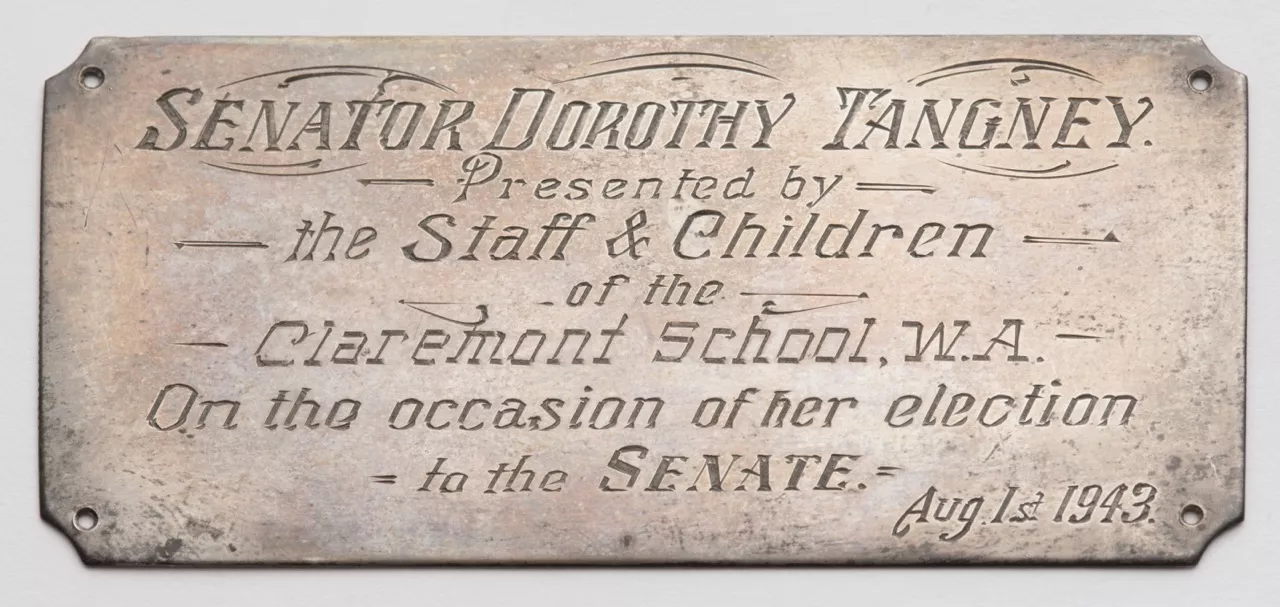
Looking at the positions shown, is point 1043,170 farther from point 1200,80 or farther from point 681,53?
point 681,53

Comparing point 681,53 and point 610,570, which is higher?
point 681,53

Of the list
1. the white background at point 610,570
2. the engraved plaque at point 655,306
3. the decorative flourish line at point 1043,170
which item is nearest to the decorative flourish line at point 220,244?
the engraved plaque at point 655,306

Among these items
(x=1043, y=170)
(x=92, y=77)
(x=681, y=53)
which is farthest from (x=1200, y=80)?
(x=92, y=77)

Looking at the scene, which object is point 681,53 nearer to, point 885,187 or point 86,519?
point 885,187

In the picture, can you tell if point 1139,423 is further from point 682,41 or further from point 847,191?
point 682,41

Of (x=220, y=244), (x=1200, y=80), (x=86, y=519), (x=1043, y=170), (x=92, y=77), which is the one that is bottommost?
(x=86, y=519)

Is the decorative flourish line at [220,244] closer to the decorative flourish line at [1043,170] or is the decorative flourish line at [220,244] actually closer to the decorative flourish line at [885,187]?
the decorative flourish line at [885,187]

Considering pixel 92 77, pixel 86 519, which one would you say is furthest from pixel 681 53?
pixel 86 519
